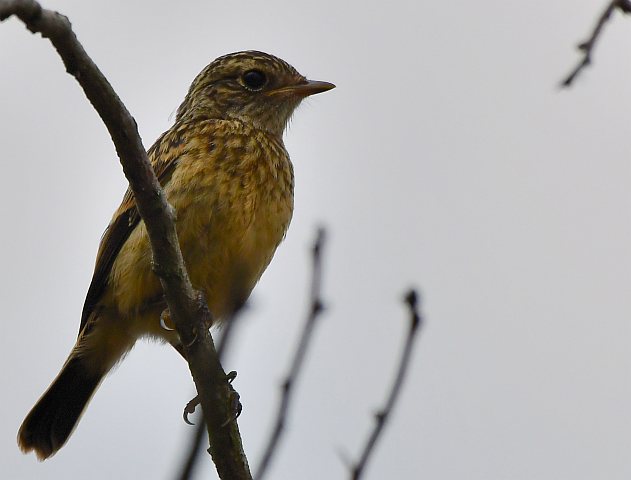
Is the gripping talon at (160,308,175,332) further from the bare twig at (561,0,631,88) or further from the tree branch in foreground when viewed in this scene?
the bare twig at (561,0,631,88)

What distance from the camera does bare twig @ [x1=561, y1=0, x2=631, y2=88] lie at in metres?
3.70

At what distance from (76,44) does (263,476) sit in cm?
195

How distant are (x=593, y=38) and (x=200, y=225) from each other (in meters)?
3.02

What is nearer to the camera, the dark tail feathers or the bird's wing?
the bird's wing

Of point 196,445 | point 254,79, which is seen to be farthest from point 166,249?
point 254,79

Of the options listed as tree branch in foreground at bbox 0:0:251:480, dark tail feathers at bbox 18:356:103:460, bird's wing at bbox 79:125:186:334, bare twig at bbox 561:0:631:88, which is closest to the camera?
bare twig at bbox 561:0:631:88

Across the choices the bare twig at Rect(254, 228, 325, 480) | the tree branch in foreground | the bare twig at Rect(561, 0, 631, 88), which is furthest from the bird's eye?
the bare twig at Rect(254, 228, 325, 480)

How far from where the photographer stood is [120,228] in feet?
22.3

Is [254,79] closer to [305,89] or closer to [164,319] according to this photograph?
[305,89]

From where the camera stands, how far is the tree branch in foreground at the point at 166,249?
4129mm

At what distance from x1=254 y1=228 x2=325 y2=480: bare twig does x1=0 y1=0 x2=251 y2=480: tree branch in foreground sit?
44.2 inches

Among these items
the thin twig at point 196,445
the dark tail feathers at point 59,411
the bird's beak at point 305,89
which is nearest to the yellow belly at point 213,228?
the dark tail feathers at point 59,411

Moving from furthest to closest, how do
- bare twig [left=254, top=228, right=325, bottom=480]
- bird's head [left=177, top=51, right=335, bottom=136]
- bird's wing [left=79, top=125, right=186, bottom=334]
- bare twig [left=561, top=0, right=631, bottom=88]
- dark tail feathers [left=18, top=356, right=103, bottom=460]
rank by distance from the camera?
1. bird's head [left=177, top=51, right=335, bottom=136]
2. dark tail feathers [left=18, top=356, right=103, bottom=460]
3. bird's wing [left=79, top=125, right=186, bottom=334]
4. bare twig [left=561, top=0, right=631, bottom=88]
5. bare twig [left=254, top=228, right=325, bottom=480]

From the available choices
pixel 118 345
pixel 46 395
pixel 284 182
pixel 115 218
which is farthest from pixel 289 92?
pixel 46 395
